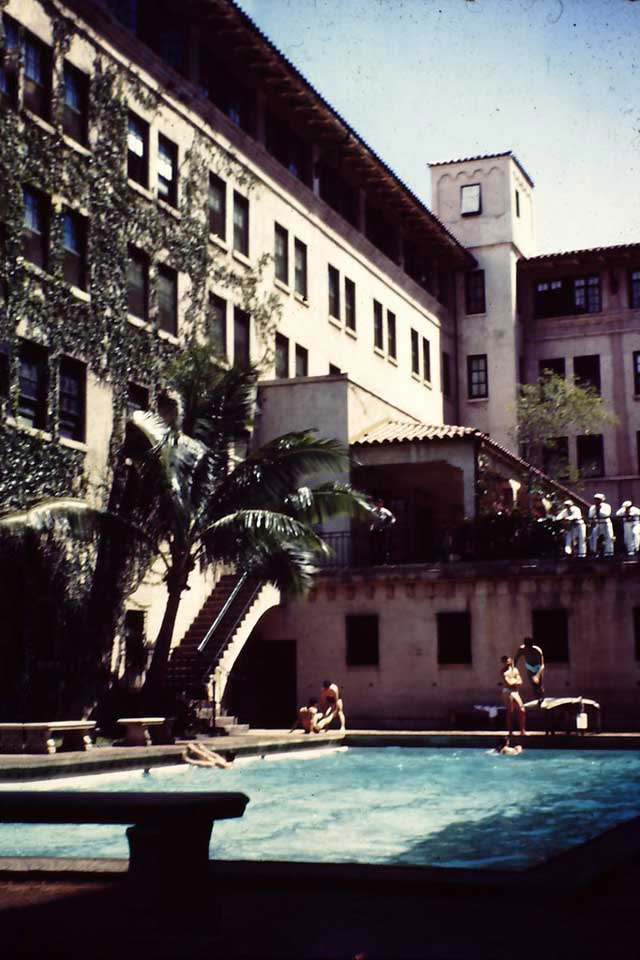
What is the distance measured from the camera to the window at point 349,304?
39.4 m

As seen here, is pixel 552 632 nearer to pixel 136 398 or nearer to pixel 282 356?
pixel 136 398

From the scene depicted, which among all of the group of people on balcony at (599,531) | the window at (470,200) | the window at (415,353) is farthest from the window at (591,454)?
the group of people on balcony at (599,531)

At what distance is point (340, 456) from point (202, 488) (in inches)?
113

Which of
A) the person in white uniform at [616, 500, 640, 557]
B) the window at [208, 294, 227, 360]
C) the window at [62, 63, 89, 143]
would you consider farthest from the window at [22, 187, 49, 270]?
the person in white uniform at [616, 500, 640, 557]

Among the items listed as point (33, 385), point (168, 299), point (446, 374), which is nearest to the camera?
point (33, 385)

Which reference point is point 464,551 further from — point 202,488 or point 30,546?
point 30,546

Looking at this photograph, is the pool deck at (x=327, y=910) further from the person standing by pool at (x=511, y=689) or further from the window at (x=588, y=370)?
the window at (x=588, y=370)

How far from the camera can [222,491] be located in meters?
25.6

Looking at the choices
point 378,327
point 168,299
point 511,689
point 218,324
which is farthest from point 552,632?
point 378,327

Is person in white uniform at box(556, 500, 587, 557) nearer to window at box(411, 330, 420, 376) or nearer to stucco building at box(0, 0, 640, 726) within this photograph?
stucco building at box(0, 0, 640, 726)

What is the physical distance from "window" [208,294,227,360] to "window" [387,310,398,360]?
11669 millimetres

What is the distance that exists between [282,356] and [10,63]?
42.1 feet

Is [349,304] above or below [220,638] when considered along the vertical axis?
above

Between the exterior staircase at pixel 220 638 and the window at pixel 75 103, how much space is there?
1081 cm
